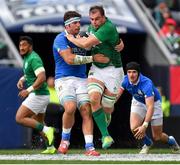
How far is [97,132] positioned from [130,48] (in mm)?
5386

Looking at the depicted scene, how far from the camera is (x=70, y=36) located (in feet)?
45.6

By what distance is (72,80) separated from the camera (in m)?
14.1

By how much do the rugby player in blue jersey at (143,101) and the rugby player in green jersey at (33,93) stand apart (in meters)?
1.38

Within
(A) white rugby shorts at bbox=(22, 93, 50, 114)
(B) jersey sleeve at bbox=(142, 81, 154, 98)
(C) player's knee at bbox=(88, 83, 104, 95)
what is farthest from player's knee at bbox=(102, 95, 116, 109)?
(A) white rugby shorts at bbox=(22, 93, 50, 114)

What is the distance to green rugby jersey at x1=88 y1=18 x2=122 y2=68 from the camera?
13.8 metres

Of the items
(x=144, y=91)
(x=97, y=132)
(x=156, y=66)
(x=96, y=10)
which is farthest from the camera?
(x=156, y=66)

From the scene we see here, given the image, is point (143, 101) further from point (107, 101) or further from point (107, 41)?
point (107, 41)

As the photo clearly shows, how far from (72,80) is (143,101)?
6.22 ft

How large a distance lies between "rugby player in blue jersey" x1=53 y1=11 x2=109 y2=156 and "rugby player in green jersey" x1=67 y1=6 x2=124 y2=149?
12 cm

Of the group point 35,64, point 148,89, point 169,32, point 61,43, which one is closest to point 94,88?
point 61,43

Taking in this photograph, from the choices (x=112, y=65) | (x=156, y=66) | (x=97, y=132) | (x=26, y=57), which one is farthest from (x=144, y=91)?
(x=156, y=66)

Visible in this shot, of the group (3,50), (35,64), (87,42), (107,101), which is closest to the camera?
(87,42)

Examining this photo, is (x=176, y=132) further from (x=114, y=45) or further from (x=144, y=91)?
(x=114, y=45)

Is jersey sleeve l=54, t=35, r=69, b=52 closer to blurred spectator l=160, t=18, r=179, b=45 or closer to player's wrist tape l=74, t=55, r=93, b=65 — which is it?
player's wrist tape l=74, t=55, r=93, b=65
